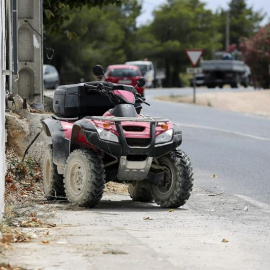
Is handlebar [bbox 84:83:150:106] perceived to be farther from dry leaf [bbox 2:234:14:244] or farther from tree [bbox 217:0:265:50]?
tree [bbox 217:0:265:50]

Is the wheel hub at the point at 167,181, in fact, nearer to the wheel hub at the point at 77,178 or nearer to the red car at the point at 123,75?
the wheel hub at the point at 77,178

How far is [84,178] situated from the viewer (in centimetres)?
1282

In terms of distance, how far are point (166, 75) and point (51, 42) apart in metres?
22.2

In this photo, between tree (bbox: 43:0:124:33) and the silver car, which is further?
the silver car

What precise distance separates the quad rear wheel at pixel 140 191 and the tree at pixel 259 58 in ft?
176

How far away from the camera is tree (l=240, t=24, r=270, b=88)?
67688mm

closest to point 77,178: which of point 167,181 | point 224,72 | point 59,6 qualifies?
point 167,181

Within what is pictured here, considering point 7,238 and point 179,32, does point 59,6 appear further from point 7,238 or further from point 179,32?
point 179,32

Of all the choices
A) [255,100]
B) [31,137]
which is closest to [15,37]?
[31,137]

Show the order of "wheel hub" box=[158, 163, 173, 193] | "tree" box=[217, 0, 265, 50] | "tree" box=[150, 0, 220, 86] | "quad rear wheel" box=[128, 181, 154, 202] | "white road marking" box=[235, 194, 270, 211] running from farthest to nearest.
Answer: "tree" box=[217, 0, 265, 50] → "tree" box=[150, 0, 220, 86] → "white road marking" box=[235, 194, 270, 211] → "quad rear wheel" box=[128, 181, 154, 202] → "wheel hub" box=[158, 163, 173, 193]

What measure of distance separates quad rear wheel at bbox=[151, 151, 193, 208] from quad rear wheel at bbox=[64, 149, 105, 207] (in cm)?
83

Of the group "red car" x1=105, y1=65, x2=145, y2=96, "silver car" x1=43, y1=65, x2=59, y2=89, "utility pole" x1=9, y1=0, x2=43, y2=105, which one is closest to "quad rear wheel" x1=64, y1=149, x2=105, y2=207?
"utility pole" x1=9, y1=0, x2=43, y2=105

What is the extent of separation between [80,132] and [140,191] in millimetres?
1183

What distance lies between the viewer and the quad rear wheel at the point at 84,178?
41.8 feet
